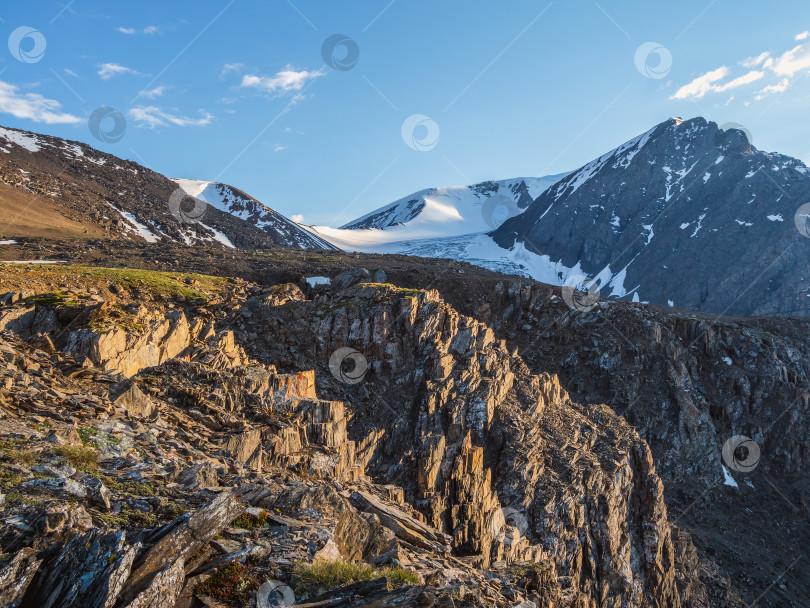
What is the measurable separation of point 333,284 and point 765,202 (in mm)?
115737

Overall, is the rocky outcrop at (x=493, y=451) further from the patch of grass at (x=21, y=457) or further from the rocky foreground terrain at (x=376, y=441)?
the patch of grass at (x=21, y=457)

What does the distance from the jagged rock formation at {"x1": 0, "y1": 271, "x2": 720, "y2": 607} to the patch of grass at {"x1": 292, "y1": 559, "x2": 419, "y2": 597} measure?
0.22m

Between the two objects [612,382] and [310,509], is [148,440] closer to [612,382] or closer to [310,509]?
[310,509]

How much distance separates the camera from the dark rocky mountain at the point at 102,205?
8120 centimetres

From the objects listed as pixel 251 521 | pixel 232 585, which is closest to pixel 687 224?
pixel 251 521

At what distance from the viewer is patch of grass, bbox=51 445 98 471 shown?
11.1 meters

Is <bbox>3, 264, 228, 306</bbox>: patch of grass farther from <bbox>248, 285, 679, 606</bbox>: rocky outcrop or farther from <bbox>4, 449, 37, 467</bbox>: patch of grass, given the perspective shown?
<bbox>4, 449, 37, 467</bbox>: patch of grass

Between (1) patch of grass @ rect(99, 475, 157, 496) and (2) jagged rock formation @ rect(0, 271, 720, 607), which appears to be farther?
(1) patch of grass @ rect(99, 475, 157, 496)

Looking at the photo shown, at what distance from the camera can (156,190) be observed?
402ft

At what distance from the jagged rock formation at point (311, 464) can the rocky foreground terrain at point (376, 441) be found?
3.2 inches

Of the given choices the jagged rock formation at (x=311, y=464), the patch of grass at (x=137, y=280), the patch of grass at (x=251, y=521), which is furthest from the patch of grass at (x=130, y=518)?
the patch of grass at (x=137, y=280)

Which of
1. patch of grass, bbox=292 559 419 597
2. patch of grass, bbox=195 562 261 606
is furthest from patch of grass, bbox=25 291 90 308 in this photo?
patch of grass, bbox=292 559 419 597

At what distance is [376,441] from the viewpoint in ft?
90.8

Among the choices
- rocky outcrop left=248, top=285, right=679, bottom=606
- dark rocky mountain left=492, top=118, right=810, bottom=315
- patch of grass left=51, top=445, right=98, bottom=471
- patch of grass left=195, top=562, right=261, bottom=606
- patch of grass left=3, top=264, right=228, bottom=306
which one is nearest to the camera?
patch of grass left=195, top=562, right=261, bottom=606
